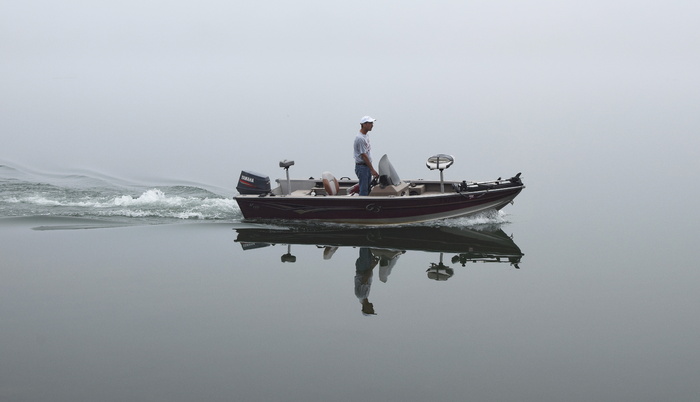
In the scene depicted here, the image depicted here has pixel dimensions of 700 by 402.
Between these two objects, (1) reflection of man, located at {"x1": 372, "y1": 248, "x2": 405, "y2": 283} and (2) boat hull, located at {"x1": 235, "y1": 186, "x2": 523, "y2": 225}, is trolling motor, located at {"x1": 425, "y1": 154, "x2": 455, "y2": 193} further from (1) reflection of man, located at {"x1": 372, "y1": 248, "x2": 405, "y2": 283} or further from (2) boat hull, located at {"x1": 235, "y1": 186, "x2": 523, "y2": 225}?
(1) reflection of man, located at {"x1": 372, "y1": 248, "x2": 405, "y2": 283}

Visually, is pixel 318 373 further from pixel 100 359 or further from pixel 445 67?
pixel 445 67

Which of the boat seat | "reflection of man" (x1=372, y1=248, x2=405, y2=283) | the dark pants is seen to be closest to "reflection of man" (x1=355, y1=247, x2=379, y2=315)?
"reflection of man" (x1=372, y1=248, x2=405, y2=283)

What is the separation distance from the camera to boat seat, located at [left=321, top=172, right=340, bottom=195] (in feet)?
49.2

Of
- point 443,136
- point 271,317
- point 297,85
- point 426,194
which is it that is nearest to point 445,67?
point 297,85

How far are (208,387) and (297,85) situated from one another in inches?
1705

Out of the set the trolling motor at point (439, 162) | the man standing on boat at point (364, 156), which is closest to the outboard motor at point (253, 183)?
the man standing on boat at point (364, 156)

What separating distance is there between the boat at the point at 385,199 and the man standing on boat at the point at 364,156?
187 millimetres

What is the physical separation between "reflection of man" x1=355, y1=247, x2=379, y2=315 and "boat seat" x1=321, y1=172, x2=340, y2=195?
5.31 ft

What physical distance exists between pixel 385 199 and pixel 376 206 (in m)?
0.31

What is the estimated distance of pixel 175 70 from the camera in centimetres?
6406

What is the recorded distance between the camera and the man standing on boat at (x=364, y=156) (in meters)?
13.6

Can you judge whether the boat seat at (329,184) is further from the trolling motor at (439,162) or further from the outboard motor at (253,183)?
the trolling motor at (439,162)

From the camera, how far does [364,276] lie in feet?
40.8

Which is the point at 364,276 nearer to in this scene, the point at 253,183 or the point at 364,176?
the point at 364,176
